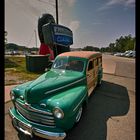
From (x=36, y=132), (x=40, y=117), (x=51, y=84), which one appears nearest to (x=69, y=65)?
(x=51, y=84)

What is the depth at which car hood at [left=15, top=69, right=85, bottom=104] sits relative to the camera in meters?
3.44

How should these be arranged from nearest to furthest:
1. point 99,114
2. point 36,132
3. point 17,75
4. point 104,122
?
point 36,132, point 104,122, point 99,114, point 17,75

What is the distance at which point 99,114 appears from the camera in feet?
15.6

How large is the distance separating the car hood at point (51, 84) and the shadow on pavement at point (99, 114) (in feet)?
3.19

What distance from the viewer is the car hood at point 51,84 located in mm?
3436

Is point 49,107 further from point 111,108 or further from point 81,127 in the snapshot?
point 111,108

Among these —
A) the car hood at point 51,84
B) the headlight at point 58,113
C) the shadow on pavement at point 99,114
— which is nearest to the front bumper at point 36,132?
the headlight at point 58,113

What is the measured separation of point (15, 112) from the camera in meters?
3.76

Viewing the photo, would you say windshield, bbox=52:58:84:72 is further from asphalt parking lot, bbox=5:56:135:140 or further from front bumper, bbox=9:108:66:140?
front bumper, bbox=9:108:66:140

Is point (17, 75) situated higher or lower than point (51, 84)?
lower

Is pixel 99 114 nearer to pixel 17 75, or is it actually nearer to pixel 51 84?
pixel 51 84

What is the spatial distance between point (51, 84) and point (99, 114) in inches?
70.5

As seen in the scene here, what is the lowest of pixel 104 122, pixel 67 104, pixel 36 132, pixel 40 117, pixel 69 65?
pixel 104 122
